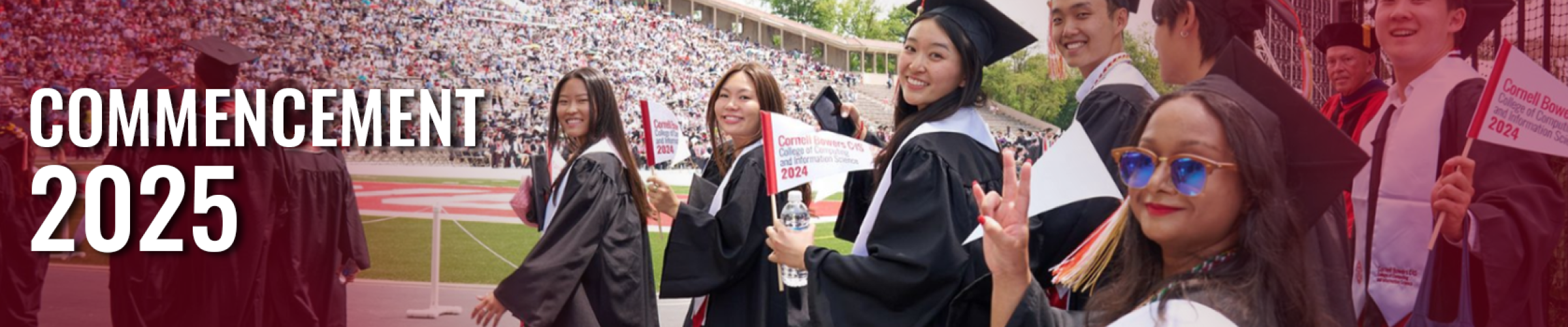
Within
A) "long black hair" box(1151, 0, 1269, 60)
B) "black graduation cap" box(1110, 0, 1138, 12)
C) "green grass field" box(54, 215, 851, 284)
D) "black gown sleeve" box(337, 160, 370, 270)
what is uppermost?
"black graduation cap" box(1110, 0, 1138, 12)

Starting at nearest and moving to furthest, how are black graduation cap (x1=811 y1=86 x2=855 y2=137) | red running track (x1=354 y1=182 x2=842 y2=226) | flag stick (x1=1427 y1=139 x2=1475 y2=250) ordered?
flag stick (x1=1427 y1=139 x2=1475 y2=250) → black graduation cap (x1=811 y1=86 x2=855 y2=137) → red running track (x1=354 y1=182 x2=842 y2=226)

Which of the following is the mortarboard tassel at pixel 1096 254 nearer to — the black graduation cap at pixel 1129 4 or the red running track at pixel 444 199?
the black graduation cap at pixel 1129 4

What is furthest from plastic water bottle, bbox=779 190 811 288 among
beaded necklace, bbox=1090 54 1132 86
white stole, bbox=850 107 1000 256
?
beaded necklace, bbox=1090 54 1132 86

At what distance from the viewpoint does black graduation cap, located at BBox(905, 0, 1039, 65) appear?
10.3ft

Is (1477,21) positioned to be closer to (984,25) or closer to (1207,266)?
(984,25)

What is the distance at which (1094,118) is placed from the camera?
10.0 feet

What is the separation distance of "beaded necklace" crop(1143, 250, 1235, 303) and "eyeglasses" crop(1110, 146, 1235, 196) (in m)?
0.11

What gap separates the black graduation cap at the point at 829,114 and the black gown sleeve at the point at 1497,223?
2.34 metres

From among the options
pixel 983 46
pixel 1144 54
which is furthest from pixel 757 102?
pixel 1144 54

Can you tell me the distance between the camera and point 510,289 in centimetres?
453

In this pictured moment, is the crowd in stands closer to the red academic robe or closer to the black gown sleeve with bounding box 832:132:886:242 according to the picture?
the black gown sleeve with bounding box 832:132:886:242

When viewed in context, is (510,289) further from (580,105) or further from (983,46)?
(983,46)

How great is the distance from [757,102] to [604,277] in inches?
37.2

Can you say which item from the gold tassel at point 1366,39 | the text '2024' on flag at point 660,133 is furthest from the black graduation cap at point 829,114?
the gold tassel at point 1366,39
